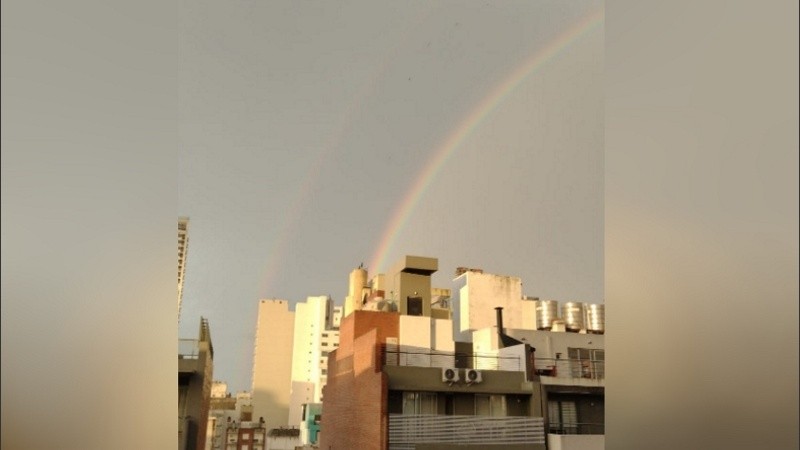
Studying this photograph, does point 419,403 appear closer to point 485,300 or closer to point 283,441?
point 485,300

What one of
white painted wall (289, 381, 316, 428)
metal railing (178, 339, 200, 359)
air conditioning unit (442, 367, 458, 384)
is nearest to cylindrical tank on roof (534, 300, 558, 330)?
air conditioning unit (442, 367, 458, 384)

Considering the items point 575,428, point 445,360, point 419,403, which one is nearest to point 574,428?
point 575,428

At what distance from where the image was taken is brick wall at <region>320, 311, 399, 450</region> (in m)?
21.2

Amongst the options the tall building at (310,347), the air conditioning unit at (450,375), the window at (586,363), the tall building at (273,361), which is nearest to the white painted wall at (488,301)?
the window at (586,363)

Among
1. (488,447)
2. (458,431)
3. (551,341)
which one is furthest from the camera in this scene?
(551,341)

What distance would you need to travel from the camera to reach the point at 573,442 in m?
21.6

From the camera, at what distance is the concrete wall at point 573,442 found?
21.4 m

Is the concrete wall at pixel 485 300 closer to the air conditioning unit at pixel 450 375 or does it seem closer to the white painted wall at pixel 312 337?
the air conditioning unit at pixel 450 375

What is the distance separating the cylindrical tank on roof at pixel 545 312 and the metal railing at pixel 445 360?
29.1 ft

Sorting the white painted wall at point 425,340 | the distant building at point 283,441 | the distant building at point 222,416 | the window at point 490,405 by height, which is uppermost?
the white painted wall at point 425,340

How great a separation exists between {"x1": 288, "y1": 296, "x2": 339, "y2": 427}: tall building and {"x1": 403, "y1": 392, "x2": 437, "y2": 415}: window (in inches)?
2298

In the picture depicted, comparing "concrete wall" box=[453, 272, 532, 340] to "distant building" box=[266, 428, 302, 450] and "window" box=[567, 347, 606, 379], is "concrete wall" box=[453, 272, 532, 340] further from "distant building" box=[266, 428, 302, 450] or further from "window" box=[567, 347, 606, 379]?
"distant building" box=[266, 428, 302, 450]

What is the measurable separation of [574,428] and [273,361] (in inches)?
2929

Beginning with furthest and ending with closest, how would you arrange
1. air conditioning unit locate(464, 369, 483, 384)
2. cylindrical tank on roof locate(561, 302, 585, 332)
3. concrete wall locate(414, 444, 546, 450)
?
cylindrical tank on roof locate(561, 302, 585, 332) → air conditioning unit locate(464, 369, 483, 384) → concrete wall locate(414, 444, 546, 450)
